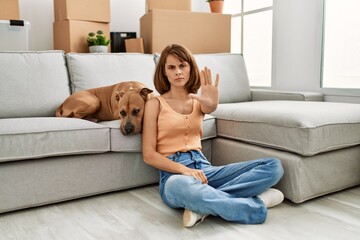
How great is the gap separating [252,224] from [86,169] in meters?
0.85

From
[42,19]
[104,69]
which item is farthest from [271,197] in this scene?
[42,19]

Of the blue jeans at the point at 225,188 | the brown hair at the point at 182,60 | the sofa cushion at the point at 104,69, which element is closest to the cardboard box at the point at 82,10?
the sofa cushion at the point at 104,69

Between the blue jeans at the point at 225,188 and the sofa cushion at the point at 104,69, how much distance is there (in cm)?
89

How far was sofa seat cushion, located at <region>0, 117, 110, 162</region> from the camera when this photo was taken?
1.62m

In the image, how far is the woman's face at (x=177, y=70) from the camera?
67.1 inches

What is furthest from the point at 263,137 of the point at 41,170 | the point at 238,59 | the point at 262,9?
the point at 262,9

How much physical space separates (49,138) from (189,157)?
25.7 inches

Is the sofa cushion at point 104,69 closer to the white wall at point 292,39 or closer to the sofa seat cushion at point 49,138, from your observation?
the sofa seat cushion at point 49,138

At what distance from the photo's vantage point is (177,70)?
170 cm

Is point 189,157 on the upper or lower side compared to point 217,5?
lower

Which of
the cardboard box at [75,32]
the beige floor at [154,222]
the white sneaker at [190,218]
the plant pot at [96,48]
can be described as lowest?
the beige floor at [154,222]

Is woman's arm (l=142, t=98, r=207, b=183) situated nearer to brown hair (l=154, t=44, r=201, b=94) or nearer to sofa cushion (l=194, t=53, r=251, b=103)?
brown hair (l=154, t=44, r=201, b=94)

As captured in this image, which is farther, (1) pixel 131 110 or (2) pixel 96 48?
(2) pixel 96 48

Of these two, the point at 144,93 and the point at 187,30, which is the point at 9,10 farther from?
the point at 144,93
